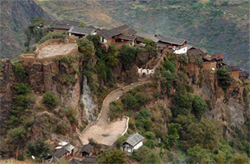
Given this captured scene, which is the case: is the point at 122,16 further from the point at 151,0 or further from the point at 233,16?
Answer: the point at 233,16

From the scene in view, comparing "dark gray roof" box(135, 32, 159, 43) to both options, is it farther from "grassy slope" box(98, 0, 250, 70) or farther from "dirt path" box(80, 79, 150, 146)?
"grassy slope" box(98, 0, 250, 70)

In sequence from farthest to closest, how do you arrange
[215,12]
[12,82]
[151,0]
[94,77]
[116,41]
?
1. [151,0]
2. [215,12]
3. [116,41]
4. [94,77]
5. [12,82]

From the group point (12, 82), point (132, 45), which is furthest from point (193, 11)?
point (12, 82)

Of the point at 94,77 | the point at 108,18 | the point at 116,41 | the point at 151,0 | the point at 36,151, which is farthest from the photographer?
the point at 151,0

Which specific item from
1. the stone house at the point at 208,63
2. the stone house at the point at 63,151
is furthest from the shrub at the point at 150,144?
the stone house at the point at 208,63

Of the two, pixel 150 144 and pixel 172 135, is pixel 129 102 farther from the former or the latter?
pixel 150 144

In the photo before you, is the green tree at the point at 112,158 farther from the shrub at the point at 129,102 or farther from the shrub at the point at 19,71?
the shrub at the point at 129,102

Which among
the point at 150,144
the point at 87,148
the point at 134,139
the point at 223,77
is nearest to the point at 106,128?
the point at 150,144
